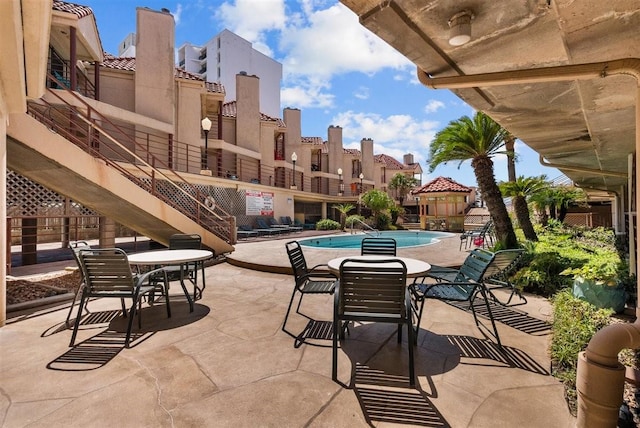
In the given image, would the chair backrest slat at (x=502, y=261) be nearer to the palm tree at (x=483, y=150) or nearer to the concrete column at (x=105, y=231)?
the palm tree at (x=483, y=150)

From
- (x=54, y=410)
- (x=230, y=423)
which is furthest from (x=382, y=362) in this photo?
(x=54, y=410)

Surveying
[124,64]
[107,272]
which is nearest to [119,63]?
[124,64]

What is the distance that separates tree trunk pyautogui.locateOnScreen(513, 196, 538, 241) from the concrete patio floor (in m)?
5.55

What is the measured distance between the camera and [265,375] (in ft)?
7.82

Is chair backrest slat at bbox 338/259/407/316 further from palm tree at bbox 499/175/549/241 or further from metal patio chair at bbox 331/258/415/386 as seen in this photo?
palm tree at bbox 499/175/549/241

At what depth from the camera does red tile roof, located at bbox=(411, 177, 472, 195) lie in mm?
18328

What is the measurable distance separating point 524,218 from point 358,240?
7.48 metres

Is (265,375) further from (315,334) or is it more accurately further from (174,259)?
(174,259)

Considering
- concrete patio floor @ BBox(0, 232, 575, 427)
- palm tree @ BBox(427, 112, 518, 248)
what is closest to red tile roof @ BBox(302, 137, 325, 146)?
palm tree @ BBox(427, 112, 518, 248)

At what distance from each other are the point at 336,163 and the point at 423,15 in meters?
25.7

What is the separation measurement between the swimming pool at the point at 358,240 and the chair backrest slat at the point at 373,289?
9.33 metres

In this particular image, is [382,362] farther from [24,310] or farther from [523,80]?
[24,310]

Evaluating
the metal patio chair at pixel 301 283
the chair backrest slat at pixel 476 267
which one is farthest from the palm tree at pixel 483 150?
the metal patio chair at pixel 301 283

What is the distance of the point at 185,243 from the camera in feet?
16.9
